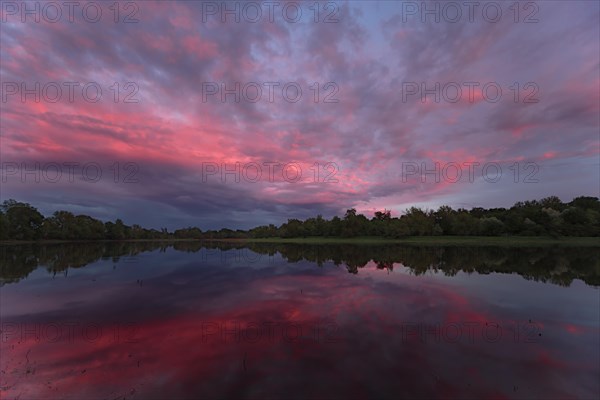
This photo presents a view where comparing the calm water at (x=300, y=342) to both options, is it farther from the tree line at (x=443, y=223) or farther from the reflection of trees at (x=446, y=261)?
the tree line at (x=443, y=223)

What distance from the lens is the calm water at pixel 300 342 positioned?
9320mm

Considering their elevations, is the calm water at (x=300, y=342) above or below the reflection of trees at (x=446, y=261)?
above

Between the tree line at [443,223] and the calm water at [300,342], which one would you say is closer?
the calm water at [300,342]

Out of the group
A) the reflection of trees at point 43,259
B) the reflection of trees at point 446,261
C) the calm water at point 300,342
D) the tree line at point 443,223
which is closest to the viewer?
the calm water at point 300,342

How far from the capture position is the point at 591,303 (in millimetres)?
20703

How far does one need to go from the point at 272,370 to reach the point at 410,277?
2656 centimetres

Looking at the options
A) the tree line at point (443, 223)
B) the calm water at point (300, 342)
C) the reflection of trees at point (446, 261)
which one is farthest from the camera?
the tree line at point (443, 223)

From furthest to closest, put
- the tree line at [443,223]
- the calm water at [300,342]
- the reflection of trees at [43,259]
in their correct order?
the tree line at [443,223], the reflection of trees at [43,259], the calm water at [300,342]

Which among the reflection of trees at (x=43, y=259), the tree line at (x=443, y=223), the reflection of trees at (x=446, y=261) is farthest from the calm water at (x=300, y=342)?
the tree line at (x=443, y=223)

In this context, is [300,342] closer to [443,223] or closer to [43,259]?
[43,259]

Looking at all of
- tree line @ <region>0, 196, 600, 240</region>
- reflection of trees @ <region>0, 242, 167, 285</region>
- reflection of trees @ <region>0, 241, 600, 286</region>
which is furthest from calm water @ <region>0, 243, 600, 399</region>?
tree line @ <region>0, 196, 600, 240</region>

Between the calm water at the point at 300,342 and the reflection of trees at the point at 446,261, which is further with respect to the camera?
the reflection of trees at the point at 446,261

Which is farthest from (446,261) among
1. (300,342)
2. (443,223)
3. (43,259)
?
(443,223)

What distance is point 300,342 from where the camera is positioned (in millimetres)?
13344
